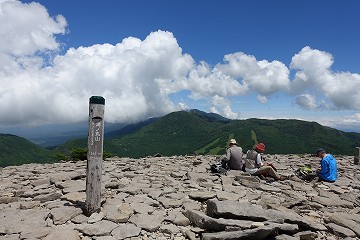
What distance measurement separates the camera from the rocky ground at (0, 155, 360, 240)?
24.5 feet

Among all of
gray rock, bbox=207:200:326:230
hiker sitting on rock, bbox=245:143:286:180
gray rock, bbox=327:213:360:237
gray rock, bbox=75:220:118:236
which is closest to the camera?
gray rock, bbox=75:220:118:236

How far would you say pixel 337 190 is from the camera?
1294 centimetres

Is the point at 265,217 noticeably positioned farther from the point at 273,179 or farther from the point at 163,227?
the point at 273,179

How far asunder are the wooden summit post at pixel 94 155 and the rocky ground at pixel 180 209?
36 cm

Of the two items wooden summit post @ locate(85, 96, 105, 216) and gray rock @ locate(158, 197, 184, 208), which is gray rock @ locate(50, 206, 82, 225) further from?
gray rock @ locate(158, 197, 184, 208)

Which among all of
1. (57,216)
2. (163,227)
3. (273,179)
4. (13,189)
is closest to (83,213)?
(57,216)

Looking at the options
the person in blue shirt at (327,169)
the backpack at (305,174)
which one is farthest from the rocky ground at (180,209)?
the backpack at (305,174)

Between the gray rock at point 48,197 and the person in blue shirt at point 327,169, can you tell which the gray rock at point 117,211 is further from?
the person in blue shirt at point 327,169

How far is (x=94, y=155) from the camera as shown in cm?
840

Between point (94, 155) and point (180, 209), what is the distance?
10.1ft

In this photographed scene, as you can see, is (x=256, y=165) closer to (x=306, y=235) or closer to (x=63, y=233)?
(x=306, y=235)

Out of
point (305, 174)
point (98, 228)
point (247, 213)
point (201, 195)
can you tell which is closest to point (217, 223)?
point (247, 213)

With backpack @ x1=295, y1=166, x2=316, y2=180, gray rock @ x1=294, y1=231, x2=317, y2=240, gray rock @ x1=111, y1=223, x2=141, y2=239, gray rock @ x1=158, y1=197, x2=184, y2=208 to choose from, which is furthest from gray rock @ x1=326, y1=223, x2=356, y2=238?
backpack @ x1=295, y1=166, x2=316, y2=180

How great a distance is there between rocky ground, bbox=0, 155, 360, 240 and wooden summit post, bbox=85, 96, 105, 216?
36 cm
